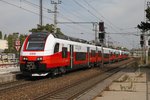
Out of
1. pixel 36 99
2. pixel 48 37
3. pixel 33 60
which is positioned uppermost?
pixel 48 37

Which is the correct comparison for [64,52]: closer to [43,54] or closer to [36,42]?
[36,42]

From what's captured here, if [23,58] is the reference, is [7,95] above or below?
below

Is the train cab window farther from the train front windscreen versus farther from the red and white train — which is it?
the train front windscreen

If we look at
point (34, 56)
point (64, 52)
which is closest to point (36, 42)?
point (34, 56)

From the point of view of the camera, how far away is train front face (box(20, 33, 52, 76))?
23031mm

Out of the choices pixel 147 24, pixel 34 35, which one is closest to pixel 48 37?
pixel 34 35

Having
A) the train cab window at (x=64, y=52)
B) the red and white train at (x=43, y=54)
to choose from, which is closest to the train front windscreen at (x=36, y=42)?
the red and white train at (x=43, y=54)

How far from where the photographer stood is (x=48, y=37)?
23906 mm

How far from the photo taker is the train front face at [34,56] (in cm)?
2303

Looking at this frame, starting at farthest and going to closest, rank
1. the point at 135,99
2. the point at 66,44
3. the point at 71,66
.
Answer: the point at 71,66, the point at 66,44, the point at 135,99

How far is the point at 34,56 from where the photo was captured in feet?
75.9

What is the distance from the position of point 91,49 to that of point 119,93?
995 inches

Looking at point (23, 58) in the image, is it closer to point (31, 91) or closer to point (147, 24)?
point (31, 91)

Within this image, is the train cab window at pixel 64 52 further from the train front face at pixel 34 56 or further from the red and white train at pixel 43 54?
the train front face at pixel 34 56
